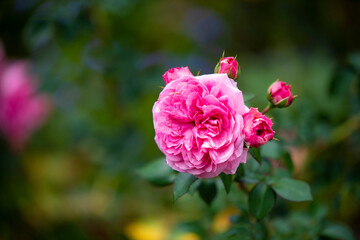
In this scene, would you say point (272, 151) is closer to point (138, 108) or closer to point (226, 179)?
point (226, 179)

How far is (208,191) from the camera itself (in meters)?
0.69

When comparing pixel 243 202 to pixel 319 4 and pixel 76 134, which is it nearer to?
pixel 76 134

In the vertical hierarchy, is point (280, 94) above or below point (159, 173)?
above

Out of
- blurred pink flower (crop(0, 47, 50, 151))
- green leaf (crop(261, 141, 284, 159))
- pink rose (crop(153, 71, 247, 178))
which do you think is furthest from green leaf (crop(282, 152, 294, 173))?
blurred pink flower (crop(0, 47, 50, 151))

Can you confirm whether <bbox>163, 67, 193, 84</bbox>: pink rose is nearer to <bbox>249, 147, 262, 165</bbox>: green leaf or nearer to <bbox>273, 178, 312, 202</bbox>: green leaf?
<bbox>249, 147, 262, 165</bbox>: green leaf

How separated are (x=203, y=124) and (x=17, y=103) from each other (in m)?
1.21

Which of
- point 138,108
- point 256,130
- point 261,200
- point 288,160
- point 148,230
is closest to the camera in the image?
point 256,130

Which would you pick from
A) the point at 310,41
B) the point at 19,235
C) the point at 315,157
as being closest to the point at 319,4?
the point at 310,41

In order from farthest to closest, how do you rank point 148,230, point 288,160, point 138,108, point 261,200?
point 138,108 < point 148,230 < point 288,160 < point 261,200

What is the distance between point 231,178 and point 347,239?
1.18ft

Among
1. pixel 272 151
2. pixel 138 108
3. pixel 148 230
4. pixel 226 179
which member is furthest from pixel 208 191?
pixel 138 108

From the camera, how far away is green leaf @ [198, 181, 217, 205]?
0.69m

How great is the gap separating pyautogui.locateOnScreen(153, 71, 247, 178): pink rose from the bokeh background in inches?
9.8

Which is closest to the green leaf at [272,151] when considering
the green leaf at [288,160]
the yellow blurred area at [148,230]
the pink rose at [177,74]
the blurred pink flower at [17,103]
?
the green leaf at [288,160]
